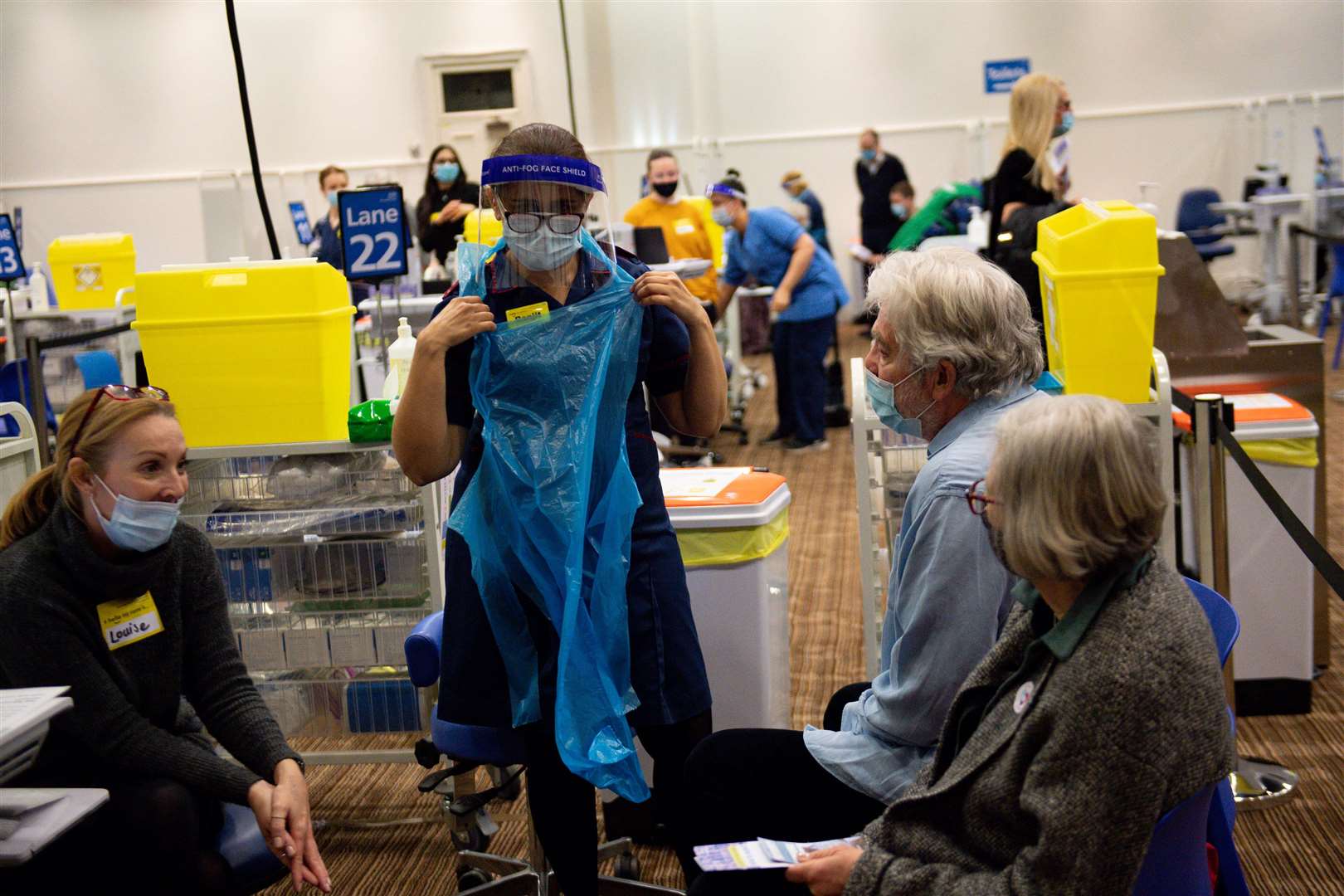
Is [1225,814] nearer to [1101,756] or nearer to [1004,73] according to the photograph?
[1101,756]

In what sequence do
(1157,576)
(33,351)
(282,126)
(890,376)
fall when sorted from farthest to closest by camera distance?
1. (282,126)
2. (33,351)
3. (890,376)
4. (1157,576)

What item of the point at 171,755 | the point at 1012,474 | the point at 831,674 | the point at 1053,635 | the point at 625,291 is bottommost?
the point at 831,674

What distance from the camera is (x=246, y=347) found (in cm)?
287

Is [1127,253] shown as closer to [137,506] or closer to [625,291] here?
[625,291]

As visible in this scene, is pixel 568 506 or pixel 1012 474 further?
pixel 568 506

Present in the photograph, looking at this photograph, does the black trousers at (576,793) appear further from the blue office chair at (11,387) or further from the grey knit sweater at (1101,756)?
the blue office chair at (11,387)

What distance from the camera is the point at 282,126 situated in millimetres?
13227

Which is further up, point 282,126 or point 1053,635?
point 282,126

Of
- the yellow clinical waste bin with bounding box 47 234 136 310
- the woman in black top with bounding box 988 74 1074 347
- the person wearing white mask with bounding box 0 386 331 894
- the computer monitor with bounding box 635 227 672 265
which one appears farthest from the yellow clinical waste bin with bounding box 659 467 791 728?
the yellow clinical waste bin with bounding box 47 234 136 310

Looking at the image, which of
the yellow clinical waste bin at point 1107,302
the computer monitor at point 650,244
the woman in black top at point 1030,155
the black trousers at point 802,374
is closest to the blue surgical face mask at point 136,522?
the yellow clinical waste bin at point 1107,302

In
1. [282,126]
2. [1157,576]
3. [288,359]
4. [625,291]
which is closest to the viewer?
[1157,576]

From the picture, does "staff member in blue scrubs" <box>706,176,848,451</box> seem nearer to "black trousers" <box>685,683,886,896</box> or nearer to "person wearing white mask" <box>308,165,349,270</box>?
"person wearing white mask" <box>308,165,349,270</box>

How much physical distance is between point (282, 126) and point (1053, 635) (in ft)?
42.9

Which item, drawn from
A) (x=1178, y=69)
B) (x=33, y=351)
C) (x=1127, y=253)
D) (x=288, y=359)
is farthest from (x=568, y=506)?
(x=1178, y=69)
